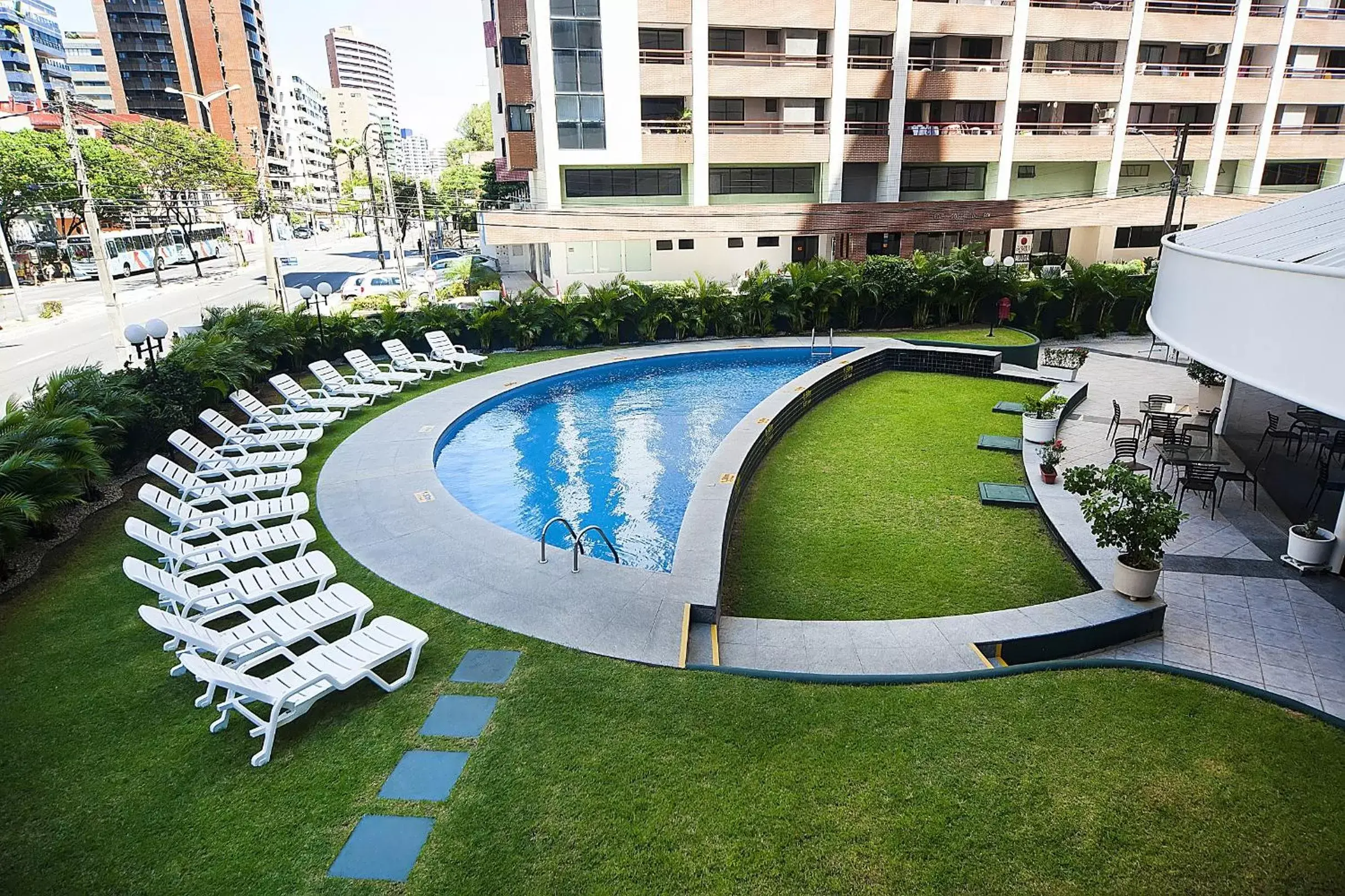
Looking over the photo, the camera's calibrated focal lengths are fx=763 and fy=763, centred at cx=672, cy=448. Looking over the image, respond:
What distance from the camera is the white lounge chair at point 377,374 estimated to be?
19.2 meters

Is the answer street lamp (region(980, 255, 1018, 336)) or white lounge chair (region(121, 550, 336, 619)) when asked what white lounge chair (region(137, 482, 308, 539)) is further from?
street lamp (region(980, 255, 1018, 336))

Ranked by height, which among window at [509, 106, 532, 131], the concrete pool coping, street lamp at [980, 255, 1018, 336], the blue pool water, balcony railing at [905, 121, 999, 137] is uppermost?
window at [509, 106, 532, 131]

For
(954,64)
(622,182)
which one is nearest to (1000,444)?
(622,182)

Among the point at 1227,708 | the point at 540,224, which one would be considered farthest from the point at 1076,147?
the point at 1227,708

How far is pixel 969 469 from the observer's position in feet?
46.7

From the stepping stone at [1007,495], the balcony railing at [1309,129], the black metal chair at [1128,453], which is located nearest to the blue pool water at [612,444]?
the stepping stone at [1007,495]

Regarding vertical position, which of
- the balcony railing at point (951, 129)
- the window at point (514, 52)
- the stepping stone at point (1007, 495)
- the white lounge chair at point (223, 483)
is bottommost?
the stepping stone at point (1007, 495)

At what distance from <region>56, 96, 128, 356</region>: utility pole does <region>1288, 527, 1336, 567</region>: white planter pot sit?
2637cm

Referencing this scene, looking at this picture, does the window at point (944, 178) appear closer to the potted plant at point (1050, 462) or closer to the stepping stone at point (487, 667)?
the potted plant at point (1050, 462)

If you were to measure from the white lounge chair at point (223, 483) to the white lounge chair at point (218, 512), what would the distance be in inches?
10.8

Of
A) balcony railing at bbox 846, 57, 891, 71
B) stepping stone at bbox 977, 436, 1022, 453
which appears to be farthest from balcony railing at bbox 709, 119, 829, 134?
stepping stone at bbox 977, 436, 1022, 453

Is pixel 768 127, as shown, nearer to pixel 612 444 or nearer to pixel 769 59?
pixel 769 59

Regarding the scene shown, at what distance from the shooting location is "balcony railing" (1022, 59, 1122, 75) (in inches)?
1569

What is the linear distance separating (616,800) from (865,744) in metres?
2.11
